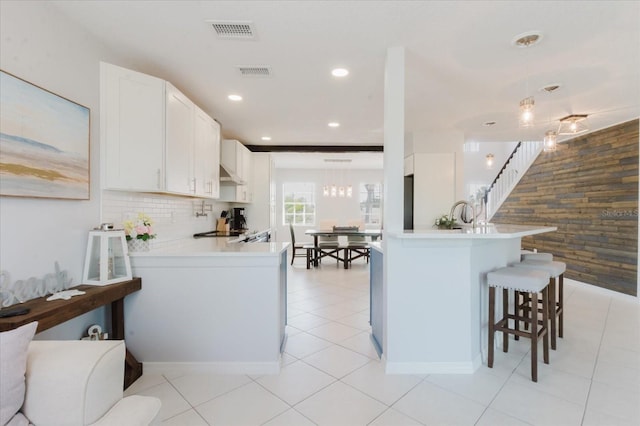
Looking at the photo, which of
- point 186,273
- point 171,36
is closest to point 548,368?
point 186,273

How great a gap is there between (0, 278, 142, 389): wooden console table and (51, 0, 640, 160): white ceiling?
185 cm

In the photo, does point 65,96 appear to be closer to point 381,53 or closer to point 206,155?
point 206,155

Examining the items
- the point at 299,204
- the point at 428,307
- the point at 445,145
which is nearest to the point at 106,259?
the point at 428,307

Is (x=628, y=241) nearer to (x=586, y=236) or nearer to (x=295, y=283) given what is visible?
(x=586, y=236)

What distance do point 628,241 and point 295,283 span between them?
4928 mm

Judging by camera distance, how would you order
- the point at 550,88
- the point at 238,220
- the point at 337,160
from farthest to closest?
the point at 337,160, the point at 238,220, the point at 550,88

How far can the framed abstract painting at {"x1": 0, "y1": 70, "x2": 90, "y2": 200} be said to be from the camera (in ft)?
5.63

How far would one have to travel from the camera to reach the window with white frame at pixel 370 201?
9633 millimetres

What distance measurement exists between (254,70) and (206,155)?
4.08 feet

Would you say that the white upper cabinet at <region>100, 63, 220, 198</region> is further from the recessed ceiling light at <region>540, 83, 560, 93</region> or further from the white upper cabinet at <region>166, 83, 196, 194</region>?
the recessed ceiling light at <region>540, 83, 560, 93</region>

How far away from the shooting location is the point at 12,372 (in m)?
1.09

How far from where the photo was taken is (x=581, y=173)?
5.07 m

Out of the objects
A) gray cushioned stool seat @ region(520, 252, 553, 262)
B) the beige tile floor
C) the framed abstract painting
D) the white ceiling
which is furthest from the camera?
gray cushioned stool seat @ region(520, 252, 553, 262)

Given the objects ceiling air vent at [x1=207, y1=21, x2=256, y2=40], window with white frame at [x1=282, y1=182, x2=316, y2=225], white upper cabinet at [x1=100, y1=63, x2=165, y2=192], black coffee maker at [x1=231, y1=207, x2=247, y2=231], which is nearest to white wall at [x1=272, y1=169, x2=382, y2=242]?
window with white frame at [x1=282, y1=182, x2=316, y2=225]
